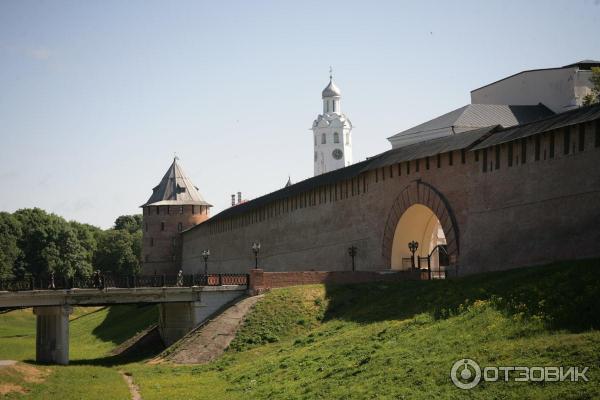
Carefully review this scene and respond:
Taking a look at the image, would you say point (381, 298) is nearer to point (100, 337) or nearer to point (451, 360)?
point (451, 360)

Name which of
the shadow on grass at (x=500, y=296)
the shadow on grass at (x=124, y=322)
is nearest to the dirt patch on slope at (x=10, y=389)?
the shadow on grass at (x=500, y=296)

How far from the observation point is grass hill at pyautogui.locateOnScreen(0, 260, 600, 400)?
53.3 feet

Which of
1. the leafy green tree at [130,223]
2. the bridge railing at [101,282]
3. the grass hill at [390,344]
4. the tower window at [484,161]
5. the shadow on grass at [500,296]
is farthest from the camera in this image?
the leafy green tree at [130,223]

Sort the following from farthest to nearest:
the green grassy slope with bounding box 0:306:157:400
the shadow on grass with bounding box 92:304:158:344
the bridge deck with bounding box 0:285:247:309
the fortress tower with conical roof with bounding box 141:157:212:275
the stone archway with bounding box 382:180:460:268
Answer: the fortress tower with conical roof with bounding box 141:157:212:275 → the shadow on grass with bounding box 92:304:158:344 → the stone archway with bounding box 382:180:460:268 → the bridge deck with bounding box 0:285:247:309 → the green grassy slope with bounding box 0:306:157:400

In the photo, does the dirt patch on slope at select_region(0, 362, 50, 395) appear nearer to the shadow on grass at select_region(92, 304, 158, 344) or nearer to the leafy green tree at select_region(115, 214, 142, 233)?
the shadow on grass at select_region(92, 304, 158, 344)

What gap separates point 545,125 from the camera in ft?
89.7

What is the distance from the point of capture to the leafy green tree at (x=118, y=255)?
8581 centimetres

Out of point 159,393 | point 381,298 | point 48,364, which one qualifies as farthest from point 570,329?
point 48,364

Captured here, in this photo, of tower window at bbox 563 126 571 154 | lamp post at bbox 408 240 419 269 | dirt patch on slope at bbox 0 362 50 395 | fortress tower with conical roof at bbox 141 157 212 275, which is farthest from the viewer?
fortress tower with conical roof at bbox 141 157 212 275

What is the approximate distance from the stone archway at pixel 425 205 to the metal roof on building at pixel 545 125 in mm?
2729

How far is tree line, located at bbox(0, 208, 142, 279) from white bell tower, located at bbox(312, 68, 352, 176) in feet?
95.4

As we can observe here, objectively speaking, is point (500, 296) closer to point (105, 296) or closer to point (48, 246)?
point (105, 296)

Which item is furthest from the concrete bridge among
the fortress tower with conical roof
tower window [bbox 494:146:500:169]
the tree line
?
the tree line

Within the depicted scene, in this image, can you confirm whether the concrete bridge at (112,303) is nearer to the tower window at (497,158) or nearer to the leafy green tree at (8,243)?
the tower window at (497,158)
